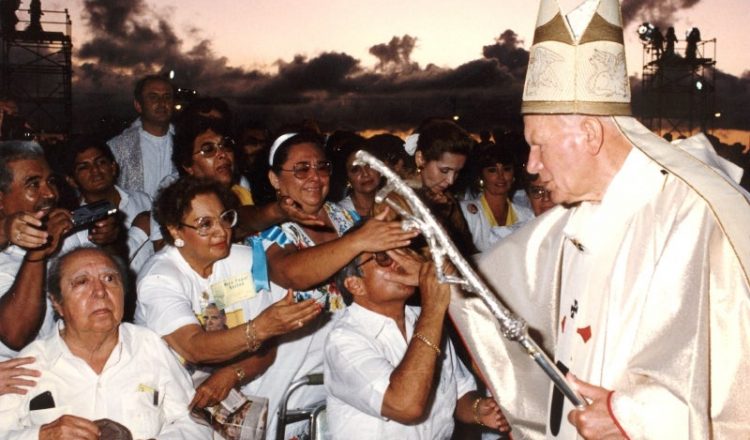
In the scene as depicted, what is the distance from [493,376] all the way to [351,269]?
32.1 inches

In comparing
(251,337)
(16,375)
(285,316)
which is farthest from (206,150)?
(16,375)

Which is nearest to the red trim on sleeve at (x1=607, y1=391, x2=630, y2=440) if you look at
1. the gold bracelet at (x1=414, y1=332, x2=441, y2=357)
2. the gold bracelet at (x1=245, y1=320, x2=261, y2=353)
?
the gold bracelet at (x1=414, y1=332, x2=441, y2=357)

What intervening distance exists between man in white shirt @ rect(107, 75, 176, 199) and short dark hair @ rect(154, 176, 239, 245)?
2.33 metres

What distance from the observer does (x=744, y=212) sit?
100 inches

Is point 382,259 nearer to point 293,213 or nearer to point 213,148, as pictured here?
point 293,213

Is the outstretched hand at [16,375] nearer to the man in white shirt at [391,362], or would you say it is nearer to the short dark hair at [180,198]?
the short dark hair at [180,198]

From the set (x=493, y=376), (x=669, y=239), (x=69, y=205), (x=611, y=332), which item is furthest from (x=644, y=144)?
(x=69, y=205)

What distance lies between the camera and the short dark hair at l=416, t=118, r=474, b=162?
227 inches

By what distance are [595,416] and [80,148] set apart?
4.24 meters

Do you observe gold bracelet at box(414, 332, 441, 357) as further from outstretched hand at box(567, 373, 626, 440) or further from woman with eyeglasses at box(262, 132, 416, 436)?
outstretched hand at box(567, 373, 626, 440)

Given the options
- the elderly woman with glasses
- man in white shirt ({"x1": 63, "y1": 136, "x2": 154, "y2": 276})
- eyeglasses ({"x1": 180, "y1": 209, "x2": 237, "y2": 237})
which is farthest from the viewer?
man in white shirt ({"x1": 63, "y1": 136, "x2": 154, "y2": 276})

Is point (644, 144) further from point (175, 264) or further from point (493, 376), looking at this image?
point (175, 264)

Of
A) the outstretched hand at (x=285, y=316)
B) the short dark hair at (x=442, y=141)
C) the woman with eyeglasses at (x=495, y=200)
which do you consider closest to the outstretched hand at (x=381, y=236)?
the outstretched hand at (x=285, y=316)

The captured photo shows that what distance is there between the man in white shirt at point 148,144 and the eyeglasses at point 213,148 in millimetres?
1493
